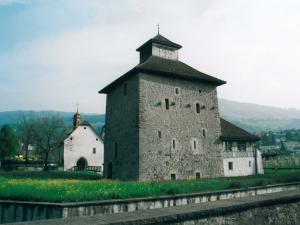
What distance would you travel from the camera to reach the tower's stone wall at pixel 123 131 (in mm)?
28172

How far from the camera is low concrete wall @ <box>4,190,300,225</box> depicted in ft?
18.5

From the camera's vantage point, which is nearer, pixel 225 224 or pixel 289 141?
pixel 225 224

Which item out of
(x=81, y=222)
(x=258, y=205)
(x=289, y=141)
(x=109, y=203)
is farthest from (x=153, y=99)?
(x=289, y=141)

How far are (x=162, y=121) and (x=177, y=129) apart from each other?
6.22 ft

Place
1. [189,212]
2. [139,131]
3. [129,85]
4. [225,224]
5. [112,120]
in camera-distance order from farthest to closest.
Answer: [112,120] → [129,85] → [139,131] → [225,224] → [189,212]

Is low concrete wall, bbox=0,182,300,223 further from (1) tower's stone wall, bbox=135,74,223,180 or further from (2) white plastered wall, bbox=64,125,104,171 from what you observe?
(2) white plastered wall, bbox=64,125,104,171

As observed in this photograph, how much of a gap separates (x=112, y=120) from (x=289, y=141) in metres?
148

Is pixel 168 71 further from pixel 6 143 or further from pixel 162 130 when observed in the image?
pixel 6 143

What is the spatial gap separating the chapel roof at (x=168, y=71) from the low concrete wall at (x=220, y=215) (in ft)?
68.6

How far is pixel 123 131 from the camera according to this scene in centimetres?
3047

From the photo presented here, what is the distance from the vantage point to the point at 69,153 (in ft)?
176

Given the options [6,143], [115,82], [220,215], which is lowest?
[220,215]

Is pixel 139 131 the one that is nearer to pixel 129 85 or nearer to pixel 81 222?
pixel 129 85

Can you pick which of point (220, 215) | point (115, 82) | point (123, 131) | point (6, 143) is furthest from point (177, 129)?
point (6, 143)
